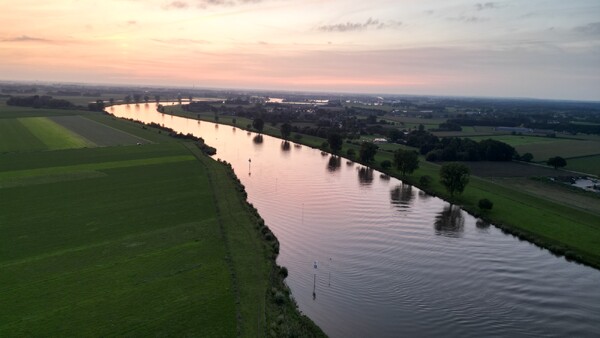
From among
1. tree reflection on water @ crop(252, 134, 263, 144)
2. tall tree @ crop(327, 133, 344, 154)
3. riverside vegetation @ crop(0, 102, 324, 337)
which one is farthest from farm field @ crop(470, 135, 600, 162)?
riverside vegetation @ crop(0, 102, 324, 337)

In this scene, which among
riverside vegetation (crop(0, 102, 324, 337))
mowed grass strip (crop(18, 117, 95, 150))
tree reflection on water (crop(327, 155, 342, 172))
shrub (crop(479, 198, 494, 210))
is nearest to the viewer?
riverside vegetation (crop(0, 102, 324, 337))

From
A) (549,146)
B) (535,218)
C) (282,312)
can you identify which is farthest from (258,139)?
(282,312)

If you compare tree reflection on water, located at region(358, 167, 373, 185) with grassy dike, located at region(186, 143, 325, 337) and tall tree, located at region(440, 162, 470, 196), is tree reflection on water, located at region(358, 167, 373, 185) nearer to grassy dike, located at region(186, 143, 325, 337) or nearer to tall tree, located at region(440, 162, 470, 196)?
tall tree, located at region(440, 162, 470, 196)

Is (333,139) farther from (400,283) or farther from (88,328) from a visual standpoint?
(88,328)

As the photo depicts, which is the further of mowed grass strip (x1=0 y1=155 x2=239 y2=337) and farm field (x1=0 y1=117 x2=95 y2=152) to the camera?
farm field (x1=0 y1=117 x2=95 y2=152)

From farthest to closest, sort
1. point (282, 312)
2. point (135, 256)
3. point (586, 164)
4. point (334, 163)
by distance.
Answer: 1. point (586, 164)
2. point (334, 163)
3. point (135, 256)
4. point (282, 312)

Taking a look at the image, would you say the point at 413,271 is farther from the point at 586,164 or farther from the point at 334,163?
the point at 586,164

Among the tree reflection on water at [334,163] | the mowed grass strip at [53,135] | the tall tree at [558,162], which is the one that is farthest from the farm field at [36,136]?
the tall tree at [558,162]
